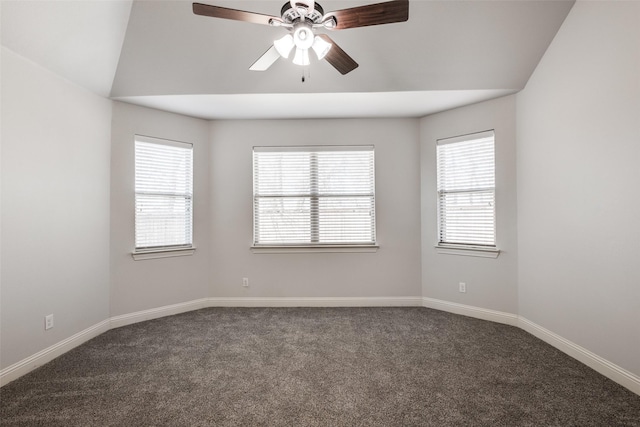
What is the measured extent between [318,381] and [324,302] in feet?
5.94

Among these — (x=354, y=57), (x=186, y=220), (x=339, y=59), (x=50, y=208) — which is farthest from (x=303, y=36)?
(x=186, y=220)

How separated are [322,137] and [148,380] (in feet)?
10.7

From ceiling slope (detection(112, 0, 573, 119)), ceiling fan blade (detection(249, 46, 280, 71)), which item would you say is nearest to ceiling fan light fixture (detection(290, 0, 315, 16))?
ceiling fan blade (detection(249, 46, 280, 71))

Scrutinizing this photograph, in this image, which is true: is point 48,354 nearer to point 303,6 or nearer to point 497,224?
point 303,6

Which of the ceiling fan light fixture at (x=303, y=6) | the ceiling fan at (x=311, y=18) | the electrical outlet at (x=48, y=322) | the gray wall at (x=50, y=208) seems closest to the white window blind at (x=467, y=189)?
Answer: the ceiling fan at (x=311, y=18)

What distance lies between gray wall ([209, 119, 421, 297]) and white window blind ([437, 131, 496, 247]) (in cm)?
35

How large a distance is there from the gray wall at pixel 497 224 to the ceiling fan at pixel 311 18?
2276 millimetres

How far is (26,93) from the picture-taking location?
8.23 ft

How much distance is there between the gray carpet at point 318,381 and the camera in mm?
1903

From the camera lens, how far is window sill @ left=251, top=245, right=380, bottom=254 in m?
4.10

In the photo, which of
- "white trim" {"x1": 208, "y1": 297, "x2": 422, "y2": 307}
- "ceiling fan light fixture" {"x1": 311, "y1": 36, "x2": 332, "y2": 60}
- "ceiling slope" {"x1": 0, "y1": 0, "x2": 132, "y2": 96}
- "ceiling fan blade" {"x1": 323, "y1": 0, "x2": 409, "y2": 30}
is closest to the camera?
"ceiling fan blade" {"x1": 323, "y1": 0, "x2": 409, "y2": 30}

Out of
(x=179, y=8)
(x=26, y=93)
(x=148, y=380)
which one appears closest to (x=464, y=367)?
(x=148, y=380)

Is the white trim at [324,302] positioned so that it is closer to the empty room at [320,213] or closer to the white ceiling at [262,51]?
the empty room at [320,213]

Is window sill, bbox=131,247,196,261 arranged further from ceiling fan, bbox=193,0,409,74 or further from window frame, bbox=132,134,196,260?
ceiling fan, bbox=193,0,409,74
